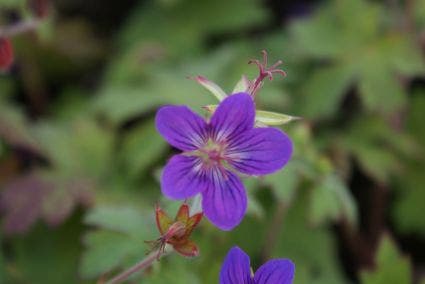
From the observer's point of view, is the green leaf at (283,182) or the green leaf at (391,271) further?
the green leaf at (283,182)

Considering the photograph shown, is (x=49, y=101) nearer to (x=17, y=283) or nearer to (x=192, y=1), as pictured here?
(x=192, y=1)

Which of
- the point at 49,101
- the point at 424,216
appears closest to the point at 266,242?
the point at 424,216

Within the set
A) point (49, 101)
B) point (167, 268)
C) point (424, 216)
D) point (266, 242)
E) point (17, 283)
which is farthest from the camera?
point (49, 101)

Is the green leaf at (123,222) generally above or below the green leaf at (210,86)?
below

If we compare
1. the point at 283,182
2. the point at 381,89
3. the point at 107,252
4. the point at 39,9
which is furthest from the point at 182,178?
the point at 381,89

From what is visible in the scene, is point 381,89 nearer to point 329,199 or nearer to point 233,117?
point 329,199

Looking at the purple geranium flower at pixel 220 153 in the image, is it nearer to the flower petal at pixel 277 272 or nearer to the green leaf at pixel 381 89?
the flower petal at pixel 277 272

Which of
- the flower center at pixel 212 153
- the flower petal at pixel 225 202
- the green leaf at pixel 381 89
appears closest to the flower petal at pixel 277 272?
the flower petal at pixel 225 202
